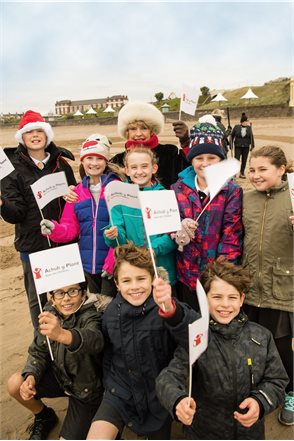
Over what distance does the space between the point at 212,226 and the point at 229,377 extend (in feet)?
3.46

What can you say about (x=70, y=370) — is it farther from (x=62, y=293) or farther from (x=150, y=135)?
(x=150, y=135)

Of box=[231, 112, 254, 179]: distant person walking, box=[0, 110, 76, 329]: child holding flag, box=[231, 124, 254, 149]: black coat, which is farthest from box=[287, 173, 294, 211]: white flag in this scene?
box=[231, 124, 254, 149]: black coat

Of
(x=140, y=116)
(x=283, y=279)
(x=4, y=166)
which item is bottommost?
(x=283, y=279)

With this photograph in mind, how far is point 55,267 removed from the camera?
8.18 feet

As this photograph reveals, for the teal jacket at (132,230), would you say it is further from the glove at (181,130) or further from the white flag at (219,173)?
the glove at (181,130)

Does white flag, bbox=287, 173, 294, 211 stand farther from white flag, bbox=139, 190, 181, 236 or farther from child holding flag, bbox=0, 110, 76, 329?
child holding flag, bbox=0, 110, 76, 329

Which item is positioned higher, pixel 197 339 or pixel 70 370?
pixel 197 339

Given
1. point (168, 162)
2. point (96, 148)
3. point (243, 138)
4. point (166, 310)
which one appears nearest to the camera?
point (166, 310)

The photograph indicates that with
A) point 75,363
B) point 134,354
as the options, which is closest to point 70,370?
point 75,363

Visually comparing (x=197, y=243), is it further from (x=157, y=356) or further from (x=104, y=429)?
(x=104, y=429)

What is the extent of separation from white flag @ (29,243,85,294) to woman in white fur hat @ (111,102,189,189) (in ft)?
4.29

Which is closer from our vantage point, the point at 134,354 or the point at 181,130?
the point at 134,354

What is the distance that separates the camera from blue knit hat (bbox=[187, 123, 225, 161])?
2.86 meters

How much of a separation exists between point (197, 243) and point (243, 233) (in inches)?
13.8
